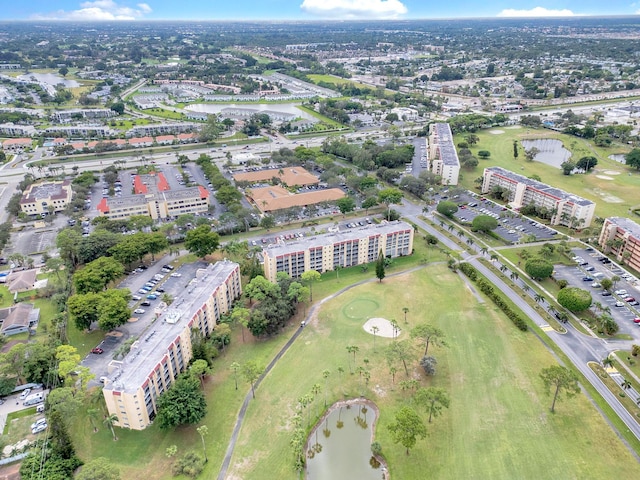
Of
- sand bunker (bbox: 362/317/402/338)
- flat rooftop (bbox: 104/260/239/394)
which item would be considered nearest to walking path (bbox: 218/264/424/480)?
sand bunker (bbox: 362/317/402/338)

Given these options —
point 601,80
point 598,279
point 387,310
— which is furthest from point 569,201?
point 601,80

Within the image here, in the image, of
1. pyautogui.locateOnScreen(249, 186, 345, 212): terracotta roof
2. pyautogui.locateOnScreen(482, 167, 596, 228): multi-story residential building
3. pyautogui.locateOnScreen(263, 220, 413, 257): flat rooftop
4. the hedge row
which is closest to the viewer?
the hedge row

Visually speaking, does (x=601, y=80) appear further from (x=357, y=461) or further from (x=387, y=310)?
(x=357, y=461)

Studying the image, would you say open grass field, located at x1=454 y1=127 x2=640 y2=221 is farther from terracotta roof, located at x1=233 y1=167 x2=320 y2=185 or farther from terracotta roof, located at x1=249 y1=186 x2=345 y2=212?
terracotta roof, located at x1=233 y1=167 x2=320 y2=185

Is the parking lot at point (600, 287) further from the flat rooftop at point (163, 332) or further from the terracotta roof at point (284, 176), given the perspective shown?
the terracotta roof at point (284, 176)

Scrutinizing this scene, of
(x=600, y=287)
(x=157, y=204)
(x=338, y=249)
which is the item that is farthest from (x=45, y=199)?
(x=600, y=287)
